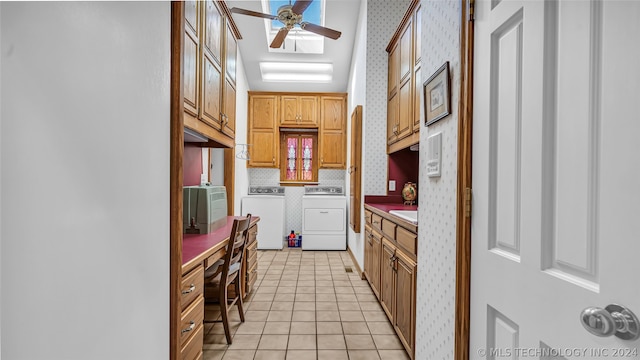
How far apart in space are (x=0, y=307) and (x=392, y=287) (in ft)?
6.84

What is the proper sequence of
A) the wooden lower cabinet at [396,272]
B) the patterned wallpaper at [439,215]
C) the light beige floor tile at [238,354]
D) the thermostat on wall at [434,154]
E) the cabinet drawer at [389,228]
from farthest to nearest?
the cabinet drawer at [389,228] → the light beige floor tile at [238,354] → the wooden lower cabinet at [396,272] → the thermostat on wall at [434,154] → the patterned wallpaper at [439,215]

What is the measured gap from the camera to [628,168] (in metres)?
0.55

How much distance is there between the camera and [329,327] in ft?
7.55

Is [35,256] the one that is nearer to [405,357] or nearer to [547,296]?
[547,296]

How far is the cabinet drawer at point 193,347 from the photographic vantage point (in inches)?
54.8

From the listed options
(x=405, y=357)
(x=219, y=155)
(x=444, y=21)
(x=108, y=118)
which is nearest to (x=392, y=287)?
(x=405, y=357)

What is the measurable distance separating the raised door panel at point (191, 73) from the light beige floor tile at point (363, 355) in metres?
1.82

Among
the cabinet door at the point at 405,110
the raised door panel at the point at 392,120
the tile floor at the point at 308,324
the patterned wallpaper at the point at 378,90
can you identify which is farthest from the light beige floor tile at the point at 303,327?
the raised door panel at the point at 392,120

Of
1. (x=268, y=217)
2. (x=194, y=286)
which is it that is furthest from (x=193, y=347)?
(x=268, y=217)

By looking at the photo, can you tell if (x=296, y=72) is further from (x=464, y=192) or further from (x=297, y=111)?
(x=464, y=192)

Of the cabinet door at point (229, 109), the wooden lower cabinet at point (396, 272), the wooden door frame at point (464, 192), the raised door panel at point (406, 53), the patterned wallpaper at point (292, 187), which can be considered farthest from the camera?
the patterned wallpaper at point (292, 187)

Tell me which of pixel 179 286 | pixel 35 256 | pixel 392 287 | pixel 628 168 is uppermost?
pixel 628 168

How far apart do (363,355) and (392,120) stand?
2167mm

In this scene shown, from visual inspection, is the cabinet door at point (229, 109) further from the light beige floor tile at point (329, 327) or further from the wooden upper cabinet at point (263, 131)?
the wooden upper cabinet at point (263, 131)
